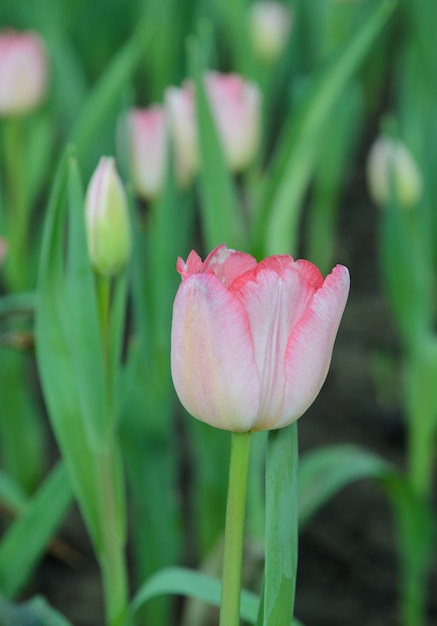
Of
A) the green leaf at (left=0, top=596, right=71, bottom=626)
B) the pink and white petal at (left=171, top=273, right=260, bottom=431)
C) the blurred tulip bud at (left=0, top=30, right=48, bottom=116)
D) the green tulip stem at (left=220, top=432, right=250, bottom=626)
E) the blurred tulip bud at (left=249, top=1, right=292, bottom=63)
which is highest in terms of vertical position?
the blurred tulip bud at (left=249, top=1, right=292, bottom=63)

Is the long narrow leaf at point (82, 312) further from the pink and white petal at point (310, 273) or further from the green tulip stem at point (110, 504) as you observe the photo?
the pink and white petal at point (310, 273)

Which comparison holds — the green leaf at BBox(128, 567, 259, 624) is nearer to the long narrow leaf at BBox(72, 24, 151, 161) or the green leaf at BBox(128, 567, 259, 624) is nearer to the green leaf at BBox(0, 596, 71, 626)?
the green leaf at BBox(0, 596, 71, 626)

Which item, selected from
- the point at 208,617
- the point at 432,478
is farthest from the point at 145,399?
the point at 432,478

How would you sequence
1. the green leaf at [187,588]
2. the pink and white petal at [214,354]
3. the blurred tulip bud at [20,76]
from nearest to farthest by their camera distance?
the pink and white petal at [214,354], the green leaf at [187,588], the blurred tulip bud at [20,76]

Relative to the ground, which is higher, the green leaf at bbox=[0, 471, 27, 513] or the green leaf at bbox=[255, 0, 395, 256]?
the green leaf at bbox=[255, 0, 395, 256]

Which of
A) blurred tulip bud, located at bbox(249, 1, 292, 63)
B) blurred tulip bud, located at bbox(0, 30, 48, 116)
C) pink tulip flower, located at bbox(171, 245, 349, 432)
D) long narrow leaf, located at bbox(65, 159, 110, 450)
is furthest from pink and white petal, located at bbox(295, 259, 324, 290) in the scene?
blurred tulip bud, located at bbox(249, 1, 292, 63)

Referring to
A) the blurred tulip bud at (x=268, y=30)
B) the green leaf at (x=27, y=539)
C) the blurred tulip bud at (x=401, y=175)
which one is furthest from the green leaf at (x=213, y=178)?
the blurred tulip bud at (x=268, y=30)
